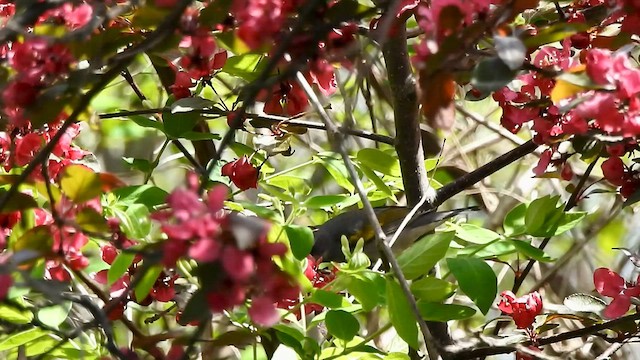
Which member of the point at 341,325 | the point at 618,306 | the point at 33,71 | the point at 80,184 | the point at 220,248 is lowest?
the point at 618,306

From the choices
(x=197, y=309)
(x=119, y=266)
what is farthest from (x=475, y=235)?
(x=197, y=309)

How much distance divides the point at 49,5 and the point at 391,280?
558 mm

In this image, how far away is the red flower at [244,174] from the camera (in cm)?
145

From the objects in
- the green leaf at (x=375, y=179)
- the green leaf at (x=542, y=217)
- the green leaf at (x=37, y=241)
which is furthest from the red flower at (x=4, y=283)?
the green leaf at (x=542, y=217)

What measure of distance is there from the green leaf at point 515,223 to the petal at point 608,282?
0.15 meters

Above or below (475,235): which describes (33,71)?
above

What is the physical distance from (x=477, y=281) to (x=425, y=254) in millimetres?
95

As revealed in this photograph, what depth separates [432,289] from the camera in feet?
3.93

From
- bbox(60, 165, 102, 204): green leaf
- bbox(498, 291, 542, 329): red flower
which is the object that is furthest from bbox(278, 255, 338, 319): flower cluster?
bbox(60, 165, 102, 204): green leaf

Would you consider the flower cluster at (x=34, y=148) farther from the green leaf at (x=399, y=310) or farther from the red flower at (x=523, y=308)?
the red flower at (x=523, y=308)

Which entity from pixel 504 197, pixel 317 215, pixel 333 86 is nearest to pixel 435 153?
pixel 317 215

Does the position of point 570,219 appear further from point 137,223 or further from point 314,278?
point 137,223

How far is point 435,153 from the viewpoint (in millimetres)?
2092

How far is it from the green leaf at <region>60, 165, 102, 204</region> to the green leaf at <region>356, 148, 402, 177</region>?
58cm
